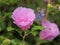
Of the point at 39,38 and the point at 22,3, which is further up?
the point at 22,3

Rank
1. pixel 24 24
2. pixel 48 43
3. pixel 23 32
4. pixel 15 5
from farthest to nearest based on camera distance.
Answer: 1. pixel 48 43
2. pixel 15 5
3. pixel 23 32
4. pixel 24 24

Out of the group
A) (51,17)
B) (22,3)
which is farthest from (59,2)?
(22,3)

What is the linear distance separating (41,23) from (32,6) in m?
0.19

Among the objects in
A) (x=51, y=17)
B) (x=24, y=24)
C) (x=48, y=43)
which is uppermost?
(x=24, y=24)

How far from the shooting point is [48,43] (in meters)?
1.50

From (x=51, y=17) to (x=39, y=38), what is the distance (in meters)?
0.29

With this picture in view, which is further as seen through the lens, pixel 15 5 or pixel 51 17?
pixel 51 17

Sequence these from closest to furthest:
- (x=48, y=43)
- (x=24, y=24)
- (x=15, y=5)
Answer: (x=24, y=24), (x=15, y=5), (x=48, y=43)

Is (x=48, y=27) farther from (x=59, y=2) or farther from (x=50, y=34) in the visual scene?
(x=59, y=2)

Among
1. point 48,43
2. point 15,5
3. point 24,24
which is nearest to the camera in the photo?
point 24,24

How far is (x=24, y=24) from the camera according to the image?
3.84 ft

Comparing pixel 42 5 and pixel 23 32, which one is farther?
pixel 42 5

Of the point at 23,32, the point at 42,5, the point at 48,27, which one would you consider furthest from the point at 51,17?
the point at 23,32

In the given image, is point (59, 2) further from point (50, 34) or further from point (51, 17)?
point (50, 34)
